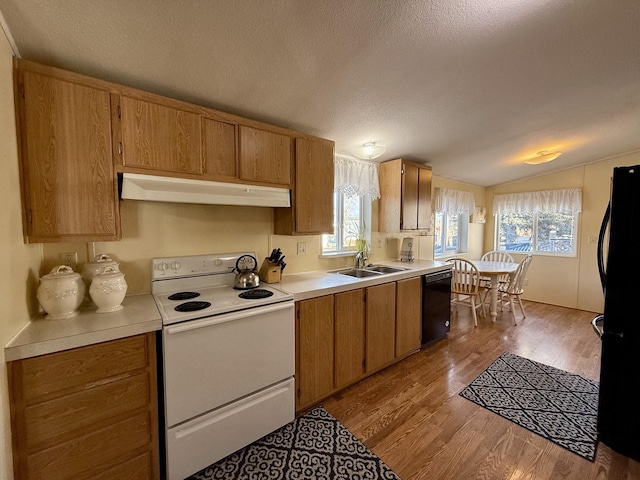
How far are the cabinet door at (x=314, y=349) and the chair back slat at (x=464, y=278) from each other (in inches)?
93.5

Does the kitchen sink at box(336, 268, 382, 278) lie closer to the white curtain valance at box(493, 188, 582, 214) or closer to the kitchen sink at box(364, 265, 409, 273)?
the kitchen sink at box(364, 265, 409, 273)

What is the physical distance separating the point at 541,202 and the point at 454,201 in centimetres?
162

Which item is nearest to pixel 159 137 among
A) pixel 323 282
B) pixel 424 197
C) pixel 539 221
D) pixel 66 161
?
pixel 66 161

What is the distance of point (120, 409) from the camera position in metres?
1.27

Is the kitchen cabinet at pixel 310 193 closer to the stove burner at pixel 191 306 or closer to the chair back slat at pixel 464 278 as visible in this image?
the stove burner at pixel 191 306

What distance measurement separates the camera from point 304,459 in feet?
5.21

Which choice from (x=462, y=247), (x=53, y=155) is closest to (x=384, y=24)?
(x=53, y=155)

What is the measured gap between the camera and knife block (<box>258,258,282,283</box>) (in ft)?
7.07

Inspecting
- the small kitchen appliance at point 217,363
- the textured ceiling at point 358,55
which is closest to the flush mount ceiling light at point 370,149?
the textured ceiling at point 358,55

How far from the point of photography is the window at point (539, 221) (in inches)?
175

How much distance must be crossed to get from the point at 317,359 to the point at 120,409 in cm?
117

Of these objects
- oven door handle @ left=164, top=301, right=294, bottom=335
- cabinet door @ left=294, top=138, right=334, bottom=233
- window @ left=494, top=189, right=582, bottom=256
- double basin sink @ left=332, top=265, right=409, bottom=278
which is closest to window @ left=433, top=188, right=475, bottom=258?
window @ left=494, top=189, right=582, bottom=256

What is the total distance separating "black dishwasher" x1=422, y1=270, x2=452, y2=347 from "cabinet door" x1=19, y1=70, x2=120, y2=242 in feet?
8.87

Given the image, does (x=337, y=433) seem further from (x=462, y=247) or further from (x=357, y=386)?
(x=462, y=247)
